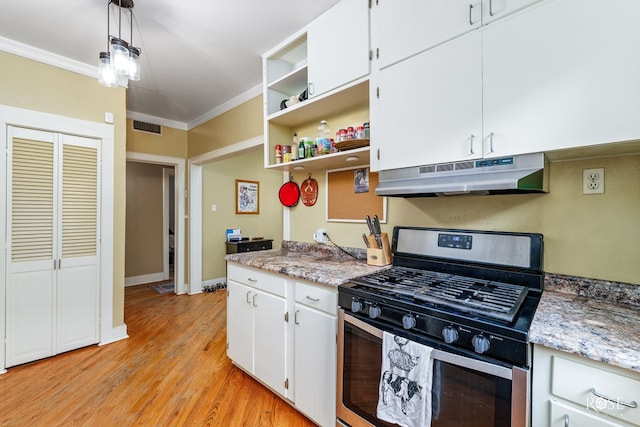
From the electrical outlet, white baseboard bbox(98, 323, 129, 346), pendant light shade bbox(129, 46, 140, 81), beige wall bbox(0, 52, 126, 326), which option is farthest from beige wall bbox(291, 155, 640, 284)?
white baseboard bbox(98, 323, 129, 346)

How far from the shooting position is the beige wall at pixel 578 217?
3.80 ft

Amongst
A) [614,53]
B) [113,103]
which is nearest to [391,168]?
[614,53]

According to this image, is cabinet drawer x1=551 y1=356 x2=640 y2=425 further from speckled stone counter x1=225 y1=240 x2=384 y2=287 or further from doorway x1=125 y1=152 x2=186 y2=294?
doorway x1=125 y1=152 x2=186 y2=294

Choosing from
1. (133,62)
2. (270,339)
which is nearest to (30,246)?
(133,62)

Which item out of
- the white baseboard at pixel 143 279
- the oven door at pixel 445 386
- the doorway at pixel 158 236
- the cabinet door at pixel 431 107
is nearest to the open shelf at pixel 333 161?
the cabinet door at pixel 431 107

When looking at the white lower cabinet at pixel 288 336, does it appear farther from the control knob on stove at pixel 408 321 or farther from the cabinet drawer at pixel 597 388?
the cabinet drawer at pixel 597 388

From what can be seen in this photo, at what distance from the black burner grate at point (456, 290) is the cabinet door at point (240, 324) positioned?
3.30ft

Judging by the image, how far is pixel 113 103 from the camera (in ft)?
9.09

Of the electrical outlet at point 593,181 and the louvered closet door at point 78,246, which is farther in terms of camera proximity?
the louvered closet door at point 78,246

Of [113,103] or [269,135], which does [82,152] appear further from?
[269,135]

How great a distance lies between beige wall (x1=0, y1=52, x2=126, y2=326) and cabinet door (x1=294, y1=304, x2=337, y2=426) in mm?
2196

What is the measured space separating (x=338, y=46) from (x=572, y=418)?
6.56ft

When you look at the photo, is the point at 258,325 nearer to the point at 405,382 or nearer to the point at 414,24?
the point at 405,382

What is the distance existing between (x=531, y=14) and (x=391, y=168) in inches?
32.1
